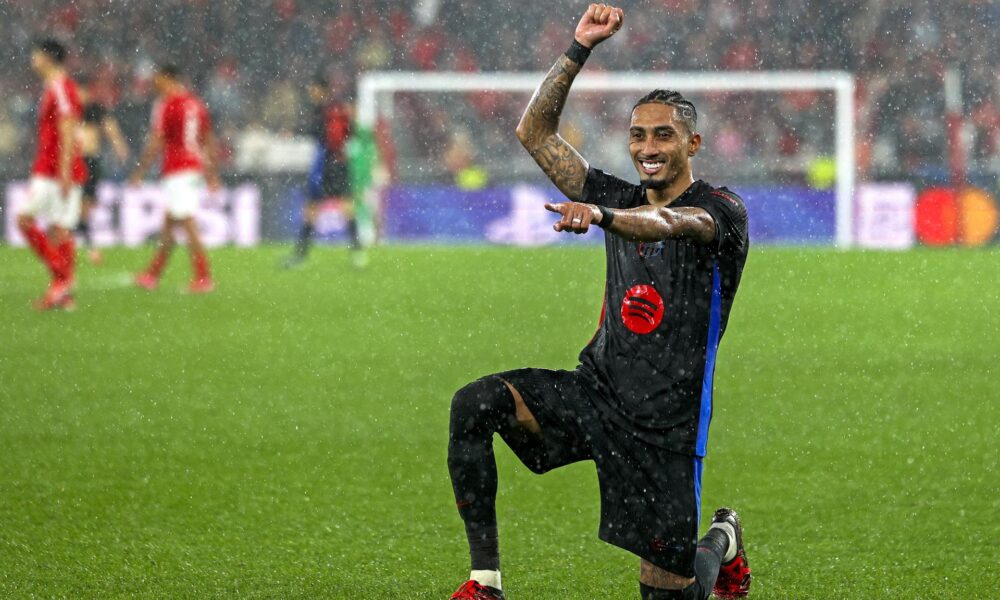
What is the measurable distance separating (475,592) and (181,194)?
9.35m

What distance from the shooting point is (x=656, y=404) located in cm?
394

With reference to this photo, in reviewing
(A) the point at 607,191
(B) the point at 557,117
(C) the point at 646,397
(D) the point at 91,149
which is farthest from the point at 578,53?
(D) the point at 91,149

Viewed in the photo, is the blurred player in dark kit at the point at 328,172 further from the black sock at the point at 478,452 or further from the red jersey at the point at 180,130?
the black sock at the point at 478,452

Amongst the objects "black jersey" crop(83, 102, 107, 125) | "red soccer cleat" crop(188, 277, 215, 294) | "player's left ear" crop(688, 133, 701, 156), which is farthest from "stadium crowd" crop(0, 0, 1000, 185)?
"player's left ear" crop(688, 133, 701, 156)

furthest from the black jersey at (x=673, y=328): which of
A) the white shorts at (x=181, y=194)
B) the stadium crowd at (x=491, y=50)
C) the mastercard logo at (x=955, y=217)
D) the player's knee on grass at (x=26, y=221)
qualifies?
the stadium crowd at (x=491, y=50)

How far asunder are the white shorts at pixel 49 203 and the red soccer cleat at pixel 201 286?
1497 mm

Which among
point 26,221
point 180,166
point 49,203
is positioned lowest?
point 26,221

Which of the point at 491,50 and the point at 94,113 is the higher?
the point at 491,50

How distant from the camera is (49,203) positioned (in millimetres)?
11398

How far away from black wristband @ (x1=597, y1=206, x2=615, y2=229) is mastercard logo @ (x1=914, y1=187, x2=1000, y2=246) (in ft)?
51.5

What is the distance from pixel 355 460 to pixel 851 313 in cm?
634

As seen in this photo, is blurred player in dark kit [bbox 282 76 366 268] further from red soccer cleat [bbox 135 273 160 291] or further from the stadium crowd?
the stadium crowd

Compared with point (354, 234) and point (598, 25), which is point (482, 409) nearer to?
point (598, 25)

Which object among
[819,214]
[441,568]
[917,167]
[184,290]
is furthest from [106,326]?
[917,167]
